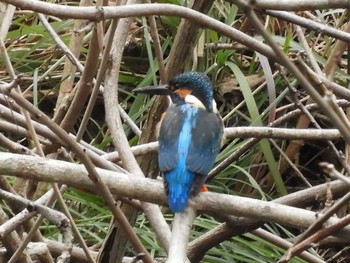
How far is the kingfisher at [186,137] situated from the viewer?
1946 millimetres

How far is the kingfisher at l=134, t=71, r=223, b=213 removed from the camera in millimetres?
1946

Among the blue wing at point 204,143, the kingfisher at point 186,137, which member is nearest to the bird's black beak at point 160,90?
the kingfisher at point 186,137

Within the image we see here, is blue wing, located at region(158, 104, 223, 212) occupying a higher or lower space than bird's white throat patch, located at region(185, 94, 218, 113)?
lower

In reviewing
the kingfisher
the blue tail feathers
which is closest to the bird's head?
the kingfisher

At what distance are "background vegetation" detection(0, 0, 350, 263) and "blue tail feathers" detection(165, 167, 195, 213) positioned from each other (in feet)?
0.30

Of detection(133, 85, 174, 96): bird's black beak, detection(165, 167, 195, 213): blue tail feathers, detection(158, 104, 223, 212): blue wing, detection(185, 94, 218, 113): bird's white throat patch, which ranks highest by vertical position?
detection(133, 85, 174, 96): bird's black beak

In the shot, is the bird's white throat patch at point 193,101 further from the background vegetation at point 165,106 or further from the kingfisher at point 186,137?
the background vegetation at point 165,106

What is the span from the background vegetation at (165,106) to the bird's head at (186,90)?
0.19 ft

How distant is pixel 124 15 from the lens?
5.35ft

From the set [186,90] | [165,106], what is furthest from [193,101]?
[165,106]

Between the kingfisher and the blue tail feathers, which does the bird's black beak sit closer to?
the kingfisher

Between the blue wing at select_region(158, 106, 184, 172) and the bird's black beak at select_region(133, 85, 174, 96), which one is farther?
the bird's black beak at select_region(133, 85, 174, 96)

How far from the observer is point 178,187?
1867 millimetres

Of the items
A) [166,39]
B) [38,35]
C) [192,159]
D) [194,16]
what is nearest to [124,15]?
[194,16]
